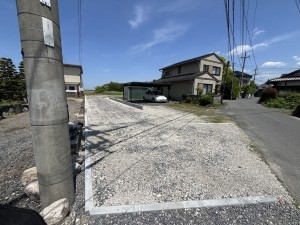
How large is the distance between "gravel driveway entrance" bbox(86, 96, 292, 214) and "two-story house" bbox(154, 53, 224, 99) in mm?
16385

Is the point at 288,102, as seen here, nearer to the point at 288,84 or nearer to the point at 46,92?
the point at 288,84

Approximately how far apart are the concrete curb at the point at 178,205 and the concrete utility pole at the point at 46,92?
2.31 ft

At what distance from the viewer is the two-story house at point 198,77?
2139 centimetres

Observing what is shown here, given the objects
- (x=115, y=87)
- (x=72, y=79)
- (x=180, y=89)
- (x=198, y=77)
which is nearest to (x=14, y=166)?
(x=198, y=77)

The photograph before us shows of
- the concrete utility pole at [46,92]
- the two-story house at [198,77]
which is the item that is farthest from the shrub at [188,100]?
the concrete utility pole at [46,92]

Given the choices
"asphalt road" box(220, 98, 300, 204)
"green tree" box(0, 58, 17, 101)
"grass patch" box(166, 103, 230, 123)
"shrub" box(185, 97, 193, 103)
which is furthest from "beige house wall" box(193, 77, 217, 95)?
"green tree" box(0, 58, 17, 101)

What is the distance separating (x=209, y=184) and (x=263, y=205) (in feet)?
2.88

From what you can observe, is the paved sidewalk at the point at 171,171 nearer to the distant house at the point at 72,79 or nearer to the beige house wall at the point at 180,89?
the beige house wall at the point at 180,89

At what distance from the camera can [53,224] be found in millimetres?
2104

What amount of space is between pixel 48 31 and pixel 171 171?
3369 mm

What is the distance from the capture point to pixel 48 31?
78.0 inches

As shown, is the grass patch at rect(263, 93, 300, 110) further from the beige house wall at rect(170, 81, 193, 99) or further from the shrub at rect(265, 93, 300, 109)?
the beige house wall at rect(170, 81, 193, 99)

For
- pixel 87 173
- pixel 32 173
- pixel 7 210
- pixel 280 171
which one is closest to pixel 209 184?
pixel 280 171

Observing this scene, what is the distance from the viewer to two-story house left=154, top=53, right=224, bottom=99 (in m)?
21.4
